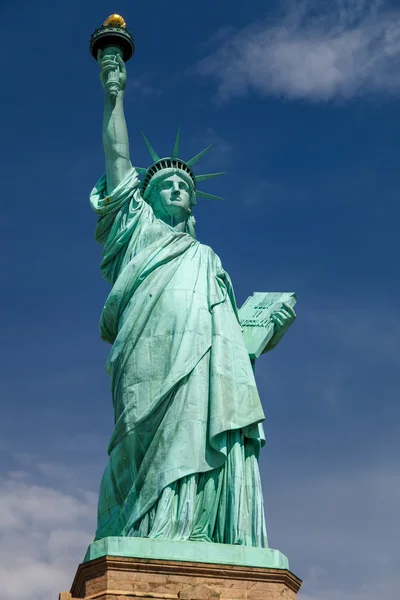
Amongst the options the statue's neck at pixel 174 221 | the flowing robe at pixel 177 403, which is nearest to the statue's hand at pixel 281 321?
the flowing robe at pixel 177 403

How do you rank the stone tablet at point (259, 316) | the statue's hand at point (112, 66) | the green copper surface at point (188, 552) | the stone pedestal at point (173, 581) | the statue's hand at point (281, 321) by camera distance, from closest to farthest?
the stone pedestal at point (173, 581)
the green copper surface at point (188, 552)
the stone tablet at point (259, 316)
the statue's hand at point (281, 321)
the statue's hand at point (112, 66)

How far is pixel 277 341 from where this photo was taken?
52.5 feet

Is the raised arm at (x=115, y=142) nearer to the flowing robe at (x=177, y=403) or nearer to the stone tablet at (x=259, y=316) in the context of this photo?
the flowing robe at (x=177, y=403)

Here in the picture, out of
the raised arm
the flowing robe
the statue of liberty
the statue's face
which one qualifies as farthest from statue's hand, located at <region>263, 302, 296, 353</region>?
the raised arm

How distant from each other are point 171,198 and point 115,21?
9.30 feet

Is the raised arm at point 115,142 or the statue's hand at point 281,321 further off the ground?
the raised arm at point 115,142

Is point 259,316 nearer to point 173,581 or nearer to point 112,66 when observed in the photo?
point 112,66

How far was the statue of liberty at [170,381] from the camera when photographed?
1324 centimetres

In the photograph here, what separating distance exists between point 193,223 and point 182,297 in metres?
2.53

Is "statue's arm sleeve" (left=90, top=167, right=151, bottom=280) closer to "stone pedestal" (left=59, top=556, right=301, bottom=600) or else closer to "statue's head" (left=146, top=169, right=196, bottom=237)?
"statue's head" (left=146, top=169, right=196, bottom=237)

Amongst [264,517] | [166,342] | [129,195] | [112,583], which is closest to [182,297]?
[166,342]

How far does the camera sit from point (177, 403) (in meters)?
13.7

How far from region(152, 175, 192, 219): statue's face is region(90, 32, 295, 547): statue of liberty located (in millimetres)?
276

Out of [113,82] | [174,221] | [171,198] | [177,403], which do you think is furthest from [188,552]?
[113,82]
